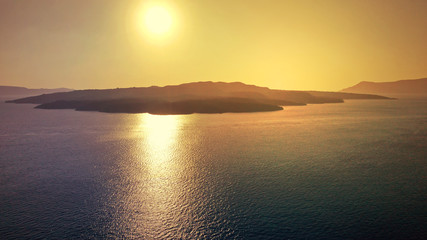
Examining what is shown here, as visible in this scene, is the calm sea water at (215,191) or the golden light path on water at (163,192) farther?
the golden light path on water at (163,192)

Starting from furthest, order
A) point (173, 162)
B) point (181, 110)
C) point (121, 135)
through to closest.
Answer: point (181, 110), point (121, 135), point (173, 162)

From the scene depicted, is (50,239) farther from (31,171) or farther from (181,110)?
(181,110)

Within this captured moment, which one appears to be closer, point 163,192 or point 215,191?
point 163,192

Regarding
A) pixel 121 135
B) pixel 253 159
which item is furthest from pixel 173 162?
pixel 121 135

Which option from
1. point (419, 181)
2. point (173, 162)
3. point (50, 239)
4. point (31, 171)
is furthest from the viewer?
point (173, 162)

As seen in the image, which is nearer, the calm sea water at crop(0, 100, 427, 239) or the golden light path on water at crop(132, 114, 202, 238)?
the calm sea water at crop(0, 100, 427, 239)

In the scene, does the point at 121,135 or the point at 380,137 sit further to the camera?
the point at 121,135

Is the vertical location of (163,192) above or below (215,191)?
above
